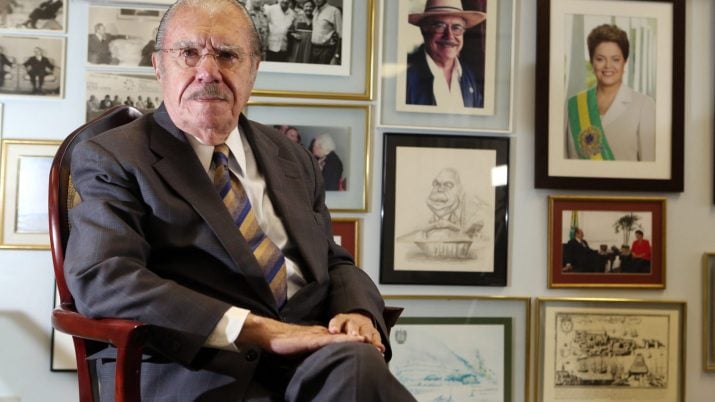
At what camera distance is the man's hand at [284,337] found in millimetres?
1736

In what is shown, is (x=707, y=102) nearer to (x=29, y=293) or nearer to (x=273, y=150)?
(x=273, y=150)

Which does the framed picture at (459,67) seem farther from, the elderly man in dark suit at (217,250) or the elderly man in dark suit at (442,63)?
the elderly man in dark suit at (217,250)

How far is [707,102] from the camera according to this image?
3.42 m

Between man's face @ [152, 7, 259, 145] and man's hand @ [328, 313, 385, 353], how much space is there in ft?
1.79

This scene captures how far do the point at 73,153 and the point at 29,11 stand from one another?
1342 mm

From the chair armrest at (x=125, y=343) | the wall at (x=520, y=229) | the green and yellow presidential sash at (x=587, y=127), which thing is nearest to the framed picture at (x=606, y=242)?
the wall at (x=520, y=229)

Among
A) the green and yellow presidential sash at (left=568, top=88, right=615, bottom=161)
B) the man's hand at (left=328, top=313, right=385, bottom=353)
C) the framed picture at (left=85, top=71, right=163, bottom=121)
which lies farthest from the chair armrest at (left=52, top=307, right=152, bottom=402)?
the green and yellow presidential sash at (left=568, top=88, right=615, bottom=161)

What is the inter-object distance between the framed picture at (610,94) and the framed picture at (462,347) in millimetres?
544

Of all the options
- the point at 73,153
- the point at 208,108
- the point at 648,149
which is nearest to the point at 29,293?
the point at 73,153

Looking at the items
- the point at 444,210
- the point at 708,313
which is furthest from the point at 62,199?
the point at 708,313

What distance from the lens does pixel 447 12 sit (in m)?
3.30

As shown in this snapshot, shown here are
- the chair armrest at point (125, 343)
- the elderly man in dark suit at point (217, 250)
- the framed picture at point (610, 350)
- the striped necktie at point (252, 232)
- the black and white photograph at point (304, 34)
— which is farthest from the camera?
the framed picture at point (610, 350)

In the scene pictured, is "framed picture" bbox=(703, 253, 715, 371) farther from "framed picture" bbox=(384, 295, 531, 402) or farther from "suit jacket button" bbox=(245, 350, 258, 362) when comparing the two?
"suit jacket button" bbox=(245, 350, 258, 362)

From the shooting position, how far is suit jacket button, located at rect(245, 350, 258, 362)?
1765 mm
